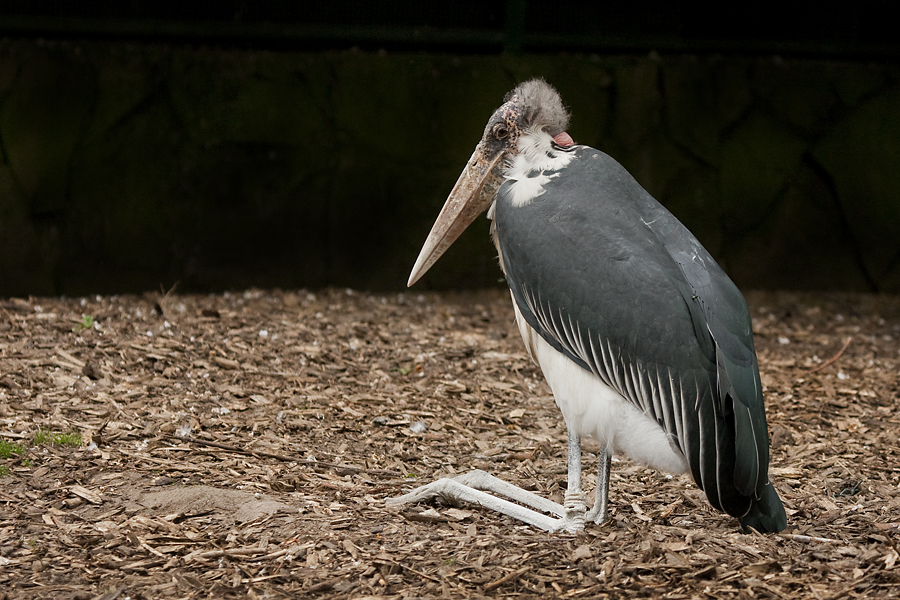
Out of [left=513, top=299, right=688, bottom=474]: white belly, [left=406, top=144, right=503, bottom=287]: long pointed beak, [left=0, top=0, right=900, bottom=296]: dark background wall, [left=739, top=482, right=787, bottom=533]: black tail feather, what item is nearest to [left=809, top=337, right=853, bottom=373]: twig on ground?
[left=0, top=0, right=900, bottom=296]: dark background wall

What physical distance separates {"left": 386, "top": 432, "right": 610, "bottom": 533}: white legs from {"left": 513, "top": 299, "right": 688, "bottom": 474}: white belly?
88 mm

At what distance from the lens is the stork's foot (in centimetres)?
318

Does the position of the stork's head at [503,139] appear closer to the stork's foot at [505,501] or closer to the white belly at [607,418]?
the white belly at [607,418]

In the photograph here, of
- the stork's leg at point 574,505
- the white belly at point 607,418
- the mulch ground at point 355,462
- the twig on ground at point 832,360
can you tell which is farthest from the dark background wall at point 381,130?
the stork's leg at point 574,505

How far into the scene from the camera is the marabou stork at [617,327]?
9.63ft

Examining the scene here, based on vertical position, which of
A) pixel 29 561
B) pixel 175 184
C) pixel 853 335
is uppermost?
pixel 175 184

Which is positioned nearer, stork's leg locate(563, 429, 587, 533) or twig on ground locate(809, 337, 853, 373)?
stork's leg locate(563, 429, 587, 533)

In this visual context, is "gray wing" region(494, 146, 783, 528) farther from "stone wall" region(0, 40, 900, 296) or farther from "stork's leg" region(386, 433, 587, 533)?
"stone wall" region(0, 40, 900, 296)

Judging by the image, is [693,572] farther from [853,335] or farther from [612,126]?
[612,126]

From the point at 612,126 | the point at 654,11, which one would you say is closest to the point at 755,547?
the point at 612,126

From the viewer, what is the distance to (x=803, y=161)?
7.20 meters

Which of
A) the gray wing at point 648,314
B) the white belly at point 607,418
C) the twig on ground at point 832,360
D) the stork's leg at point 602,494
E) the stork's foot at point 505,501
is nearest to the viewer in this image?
the gray wing at point 648,314

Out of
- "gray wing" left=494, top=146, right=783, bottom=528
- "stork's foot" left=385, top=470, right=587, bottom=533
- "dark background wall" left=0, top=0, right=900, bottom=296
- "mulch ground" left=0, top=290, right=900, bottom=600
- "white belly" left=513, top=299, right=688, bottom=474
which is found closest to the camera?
"mulch ground" left=0, top=290, right=900, bottom=600

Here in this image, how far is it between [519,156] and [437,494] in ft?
4.14
